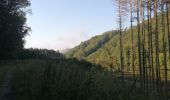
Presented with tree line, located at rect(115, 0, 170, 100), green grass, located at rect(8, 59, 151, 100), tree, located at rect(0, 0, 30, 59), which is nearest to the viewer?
green grass, located at rect(8, 59, 151, 100)

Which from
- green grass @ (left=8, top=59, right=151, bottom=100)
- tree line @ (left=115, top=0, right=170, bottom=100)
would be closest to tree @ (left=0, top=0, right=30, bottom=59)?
tree line @ (left=115, top=0, right=170, bottom=100)

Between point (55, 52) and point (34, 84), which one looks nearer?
point (34, 84)

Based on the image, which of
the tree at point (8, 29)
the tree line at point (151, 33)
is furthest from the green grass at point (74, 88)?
the tree at point (8, 29)

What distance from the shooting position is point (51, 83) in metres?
13.4

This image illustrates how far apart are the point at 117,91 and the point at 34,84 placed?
4.71 metres

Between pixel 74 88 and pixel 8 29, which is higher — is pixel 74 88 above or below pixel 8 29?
below

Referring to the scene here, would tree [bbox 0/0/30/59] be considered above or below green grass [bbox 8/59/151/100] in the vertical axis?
above

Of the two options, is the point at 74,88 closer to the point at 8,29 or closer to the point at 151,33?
the point at 151,33

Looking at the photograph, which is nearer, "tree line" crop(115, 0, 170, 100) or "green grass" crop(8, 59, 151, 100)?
"green grass" crop(8, 59, 151, 100)

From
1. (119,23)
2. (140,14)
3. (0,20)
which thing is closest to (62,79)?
(140,14)

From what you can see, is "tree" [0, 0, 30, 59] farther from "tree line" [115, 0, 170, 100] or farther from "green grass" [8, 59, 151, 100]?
"green grass" [8, 59, 151, 100]

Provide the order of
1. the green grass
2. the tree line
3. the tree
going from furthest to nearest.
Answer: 1. the tree
2. the tree line
3. the green grass

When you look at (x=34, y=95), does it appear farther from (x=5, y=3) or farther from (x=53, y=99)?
(x=5, y=3)

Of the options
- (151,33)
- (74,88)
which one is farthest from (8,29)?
(74,88)
